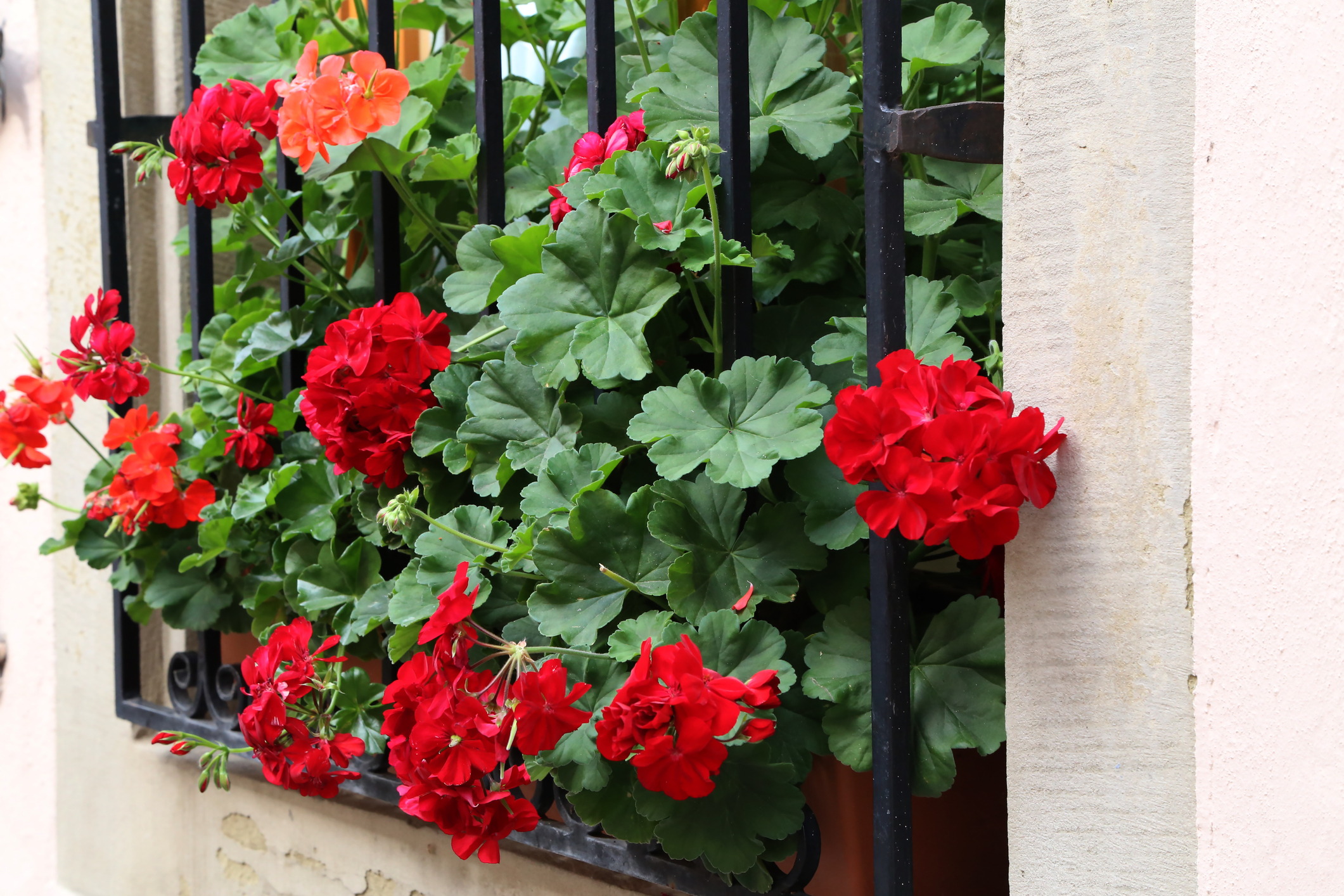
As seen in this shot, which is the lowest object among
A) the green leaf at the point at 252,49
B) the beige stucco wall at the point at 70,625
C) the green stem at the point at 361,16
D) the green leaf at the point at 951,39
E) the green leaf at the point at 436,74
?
the beige stucco wall at the point at 70,625

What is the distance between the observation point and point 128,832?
1.92 metres

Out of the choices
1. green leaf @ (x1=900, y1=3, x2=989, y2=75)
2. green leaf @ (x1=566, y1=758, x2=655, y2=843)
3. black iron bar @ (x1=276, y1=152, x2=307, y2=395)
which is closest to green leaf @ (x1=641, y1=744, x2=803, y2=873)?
green leaf @ (x1=566, y1=758, x2=655, y2=843)

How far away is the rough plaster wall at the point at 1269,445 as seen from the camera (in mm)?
613

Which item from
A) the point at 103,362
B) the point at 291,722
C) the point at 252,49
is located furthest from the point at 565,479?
the point at 252,49

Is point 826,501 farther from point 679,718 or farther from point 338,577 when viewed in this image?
point 338,577

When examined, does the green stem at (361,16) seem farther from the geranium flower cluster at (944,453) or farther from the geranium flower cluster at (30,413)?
the geranium flower cluster at (944,453)

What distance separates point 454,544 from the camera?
110cm

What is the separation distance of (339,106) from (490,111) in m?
0.18

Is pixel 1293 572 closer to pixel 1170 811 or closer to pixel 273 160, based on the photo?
pixel 1170 811

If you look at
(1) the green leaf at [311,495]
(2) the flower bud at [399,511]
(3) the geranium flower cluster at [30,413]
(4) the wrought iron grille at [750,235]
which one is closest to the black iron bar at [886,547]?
(4) the wrought iron grille at [750,235]

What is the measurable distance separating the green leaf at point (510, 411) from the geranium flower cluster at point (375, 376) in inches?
2.7

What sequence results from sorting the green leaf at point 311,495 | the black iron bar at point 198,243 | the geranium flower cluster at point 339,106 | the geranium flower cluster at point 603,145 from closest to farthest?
1. the geranium flower cluster at point 603,145
2. the geranium flower cluster at point 339,106
3. the green leaf at point 311,495
4. the black iron bar at point 198,243

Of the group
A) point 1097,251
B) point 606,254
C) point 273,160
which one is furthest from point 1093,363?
point 273,160

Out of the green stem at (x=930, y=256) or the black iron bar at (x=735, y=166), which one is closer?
the black iron bar at (x=735, y=166)
